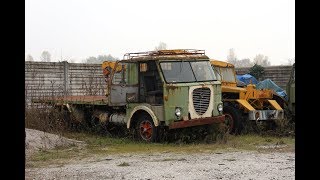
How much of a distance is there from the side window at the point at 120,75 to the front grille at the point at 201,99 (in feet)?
6.79

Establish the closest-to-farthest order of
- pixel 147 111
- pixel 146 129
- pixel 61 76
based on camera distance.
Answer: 1. pixel 147 111
2. pixel 146 129
3. pixel 61 76

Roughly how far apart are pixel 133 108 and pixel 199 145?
1.95 m

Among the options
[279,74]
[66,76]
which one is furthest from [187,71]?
[279,74]

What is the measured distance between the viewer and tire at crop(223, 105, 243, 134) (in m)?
12.7

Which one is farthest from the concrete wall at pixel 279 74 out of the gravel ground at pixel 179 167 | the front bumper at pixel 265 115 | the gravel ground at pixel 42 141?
the gravel ground at pixel 42 141

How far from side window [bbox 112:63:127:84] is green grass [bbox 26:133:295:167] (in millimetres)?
1566

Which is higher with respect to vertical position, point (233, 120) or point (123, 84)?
point (123, 84)

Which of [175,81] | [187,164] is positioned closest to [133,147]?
[175,81]

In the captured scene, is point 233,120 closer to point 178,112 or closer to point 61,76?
point 178,112

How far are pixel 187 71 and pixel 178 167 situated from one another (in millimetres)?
4251

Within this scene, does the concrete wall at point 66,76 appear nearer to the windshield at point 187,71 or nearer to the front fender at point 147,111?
the front fender at point 147,111

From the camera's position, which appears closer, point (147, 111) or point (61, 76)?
point (147, 111)

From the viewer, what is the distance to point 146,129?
11.3 metres
